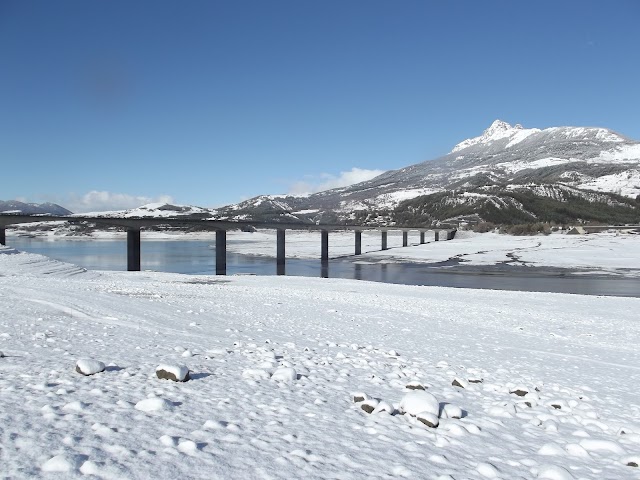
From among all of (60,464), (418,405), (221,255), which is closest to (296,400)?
(418,405)

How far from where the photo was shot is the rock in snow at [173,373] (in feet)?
18.9

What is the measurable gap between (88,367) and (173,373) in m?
1.05

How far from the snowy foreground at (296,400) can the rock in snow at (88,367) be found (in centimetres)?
2

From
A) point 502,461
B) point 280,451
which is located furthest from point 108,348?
point 502,461

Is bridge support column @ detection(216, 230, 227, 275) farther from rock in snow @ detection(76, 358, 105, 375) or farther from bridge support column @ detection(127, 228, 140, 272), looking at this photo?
rock in snow @ detection(76, 358, 105, 375)

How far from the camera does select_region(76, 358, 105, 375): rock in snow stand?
5672mm

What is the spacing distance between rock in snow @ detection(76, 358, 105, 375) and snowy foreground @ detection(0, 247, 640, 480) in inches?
0.8

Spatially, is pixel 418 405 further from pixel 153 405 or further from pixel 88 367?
pixel 88 367

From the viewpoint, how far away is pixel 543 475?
3.87m

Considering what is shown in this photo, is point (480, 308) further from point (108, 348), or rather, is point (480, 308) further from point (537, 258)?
→ point (537, 258)

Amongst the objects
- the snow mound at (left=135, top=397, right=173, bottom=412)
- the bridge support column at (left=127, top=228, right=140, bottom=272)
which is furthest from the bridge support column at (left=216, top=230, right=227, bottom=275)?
the snow mound at (left=135, top=397, right=173, bottom=412)

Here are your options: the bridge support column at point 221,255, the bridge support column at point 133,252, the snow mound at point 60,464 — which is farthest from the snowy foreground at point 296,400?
the bridge support column at point 133,252

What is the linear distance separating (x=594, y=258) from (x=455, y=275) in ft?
100

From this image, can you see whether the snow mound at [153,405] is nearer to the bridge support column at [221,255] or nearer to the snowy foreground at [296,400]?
the snowy foreground at [296,400]
